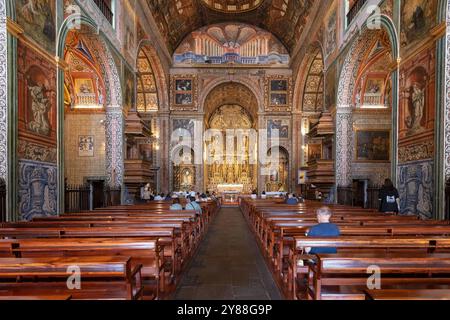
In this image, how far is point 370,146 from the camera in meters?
14.7

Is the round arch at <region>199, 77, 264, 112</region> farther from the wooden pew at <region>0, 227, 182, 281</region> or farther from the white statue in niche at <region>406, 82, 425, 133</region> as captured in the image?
the wooden pew at <region>0, 227, 182, 281</region>

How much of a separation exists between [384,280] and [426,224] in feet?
11.2

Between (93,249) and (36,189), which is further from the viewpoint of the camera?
(36,189)

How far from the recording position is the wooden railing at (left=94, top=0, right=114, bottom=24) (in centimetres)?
1174

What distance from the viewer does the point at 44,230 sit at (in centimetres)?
482

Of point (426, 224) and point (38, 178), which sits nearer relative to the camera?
point (426, 224)

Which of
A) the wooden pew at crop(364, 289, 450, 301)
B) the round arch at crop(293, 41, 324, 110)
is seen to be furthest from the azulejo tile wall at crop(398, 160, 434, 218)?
the round arch at crop(293, 41, 324, 110)

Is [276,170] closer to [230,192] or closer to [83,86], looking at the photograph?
[230,192]

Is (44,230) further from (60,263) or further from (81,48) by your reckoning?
(81,48)

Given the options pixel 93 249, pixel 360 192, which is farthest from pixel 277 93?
pixel 93 249

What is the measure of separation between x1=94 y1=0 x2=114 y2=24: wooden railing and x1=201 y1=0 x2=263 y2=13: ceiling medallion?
10.2 metres

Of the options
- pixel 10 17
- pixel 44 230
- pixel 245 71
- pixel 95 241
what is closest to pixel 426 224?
pixel 95 241

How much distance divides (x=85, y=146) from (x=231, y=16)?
15.0m

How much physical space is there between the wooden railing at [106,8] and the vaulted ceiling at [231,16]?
537cm
